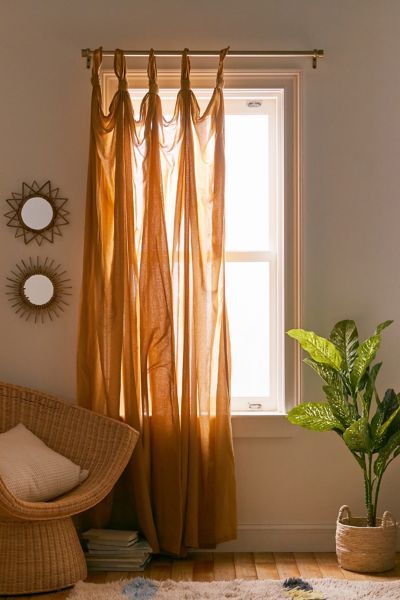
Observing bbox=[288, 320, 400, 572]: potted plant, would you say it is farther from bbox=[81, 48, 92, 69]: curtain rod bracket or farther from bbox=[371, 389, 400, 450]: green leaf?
bbox=[81, 48, 92, 69]: curtain rod bracket

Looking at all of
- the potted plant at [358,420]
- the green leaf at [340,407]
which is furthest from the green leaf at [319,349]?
the green leaf at [340,407]

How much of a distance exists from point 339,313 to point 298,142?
856 mm

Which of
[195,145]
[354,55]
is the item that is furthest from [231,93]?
[354,55]

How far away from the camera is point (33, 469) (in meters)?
3.50

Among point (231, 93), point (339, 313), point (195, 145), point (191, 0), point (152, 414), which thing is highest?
point (191, 0)

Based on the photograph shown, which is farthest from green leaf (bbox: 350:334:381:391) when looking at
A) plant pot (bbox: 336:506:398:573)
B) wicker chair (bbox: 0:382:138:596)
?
wicker chair (bbox: 0:382:138:596)

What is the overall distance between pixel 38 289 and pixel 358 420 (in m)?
1.62

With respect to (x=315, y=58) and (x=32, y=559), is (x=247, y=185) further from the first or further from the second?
(x=32, y=559)

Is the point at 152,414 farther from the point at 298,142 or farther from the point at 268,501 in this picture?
the point at 298,142

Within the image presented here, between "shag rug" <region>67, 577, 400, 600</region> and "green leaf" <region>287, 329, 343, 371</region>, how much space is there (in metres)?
0.92

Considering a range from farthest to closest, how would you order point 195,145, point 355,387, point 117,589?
1. point 195,145
2. point 355,387
3. point 117,589

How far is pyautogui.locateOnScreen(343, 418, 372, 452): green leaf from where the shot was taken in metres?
3.62

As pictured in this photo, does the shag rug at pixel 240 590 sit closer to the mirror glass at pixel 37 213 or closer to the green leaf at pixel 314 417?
the green leaf at pixel 314 417

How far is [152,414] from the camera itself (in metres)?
3.92
